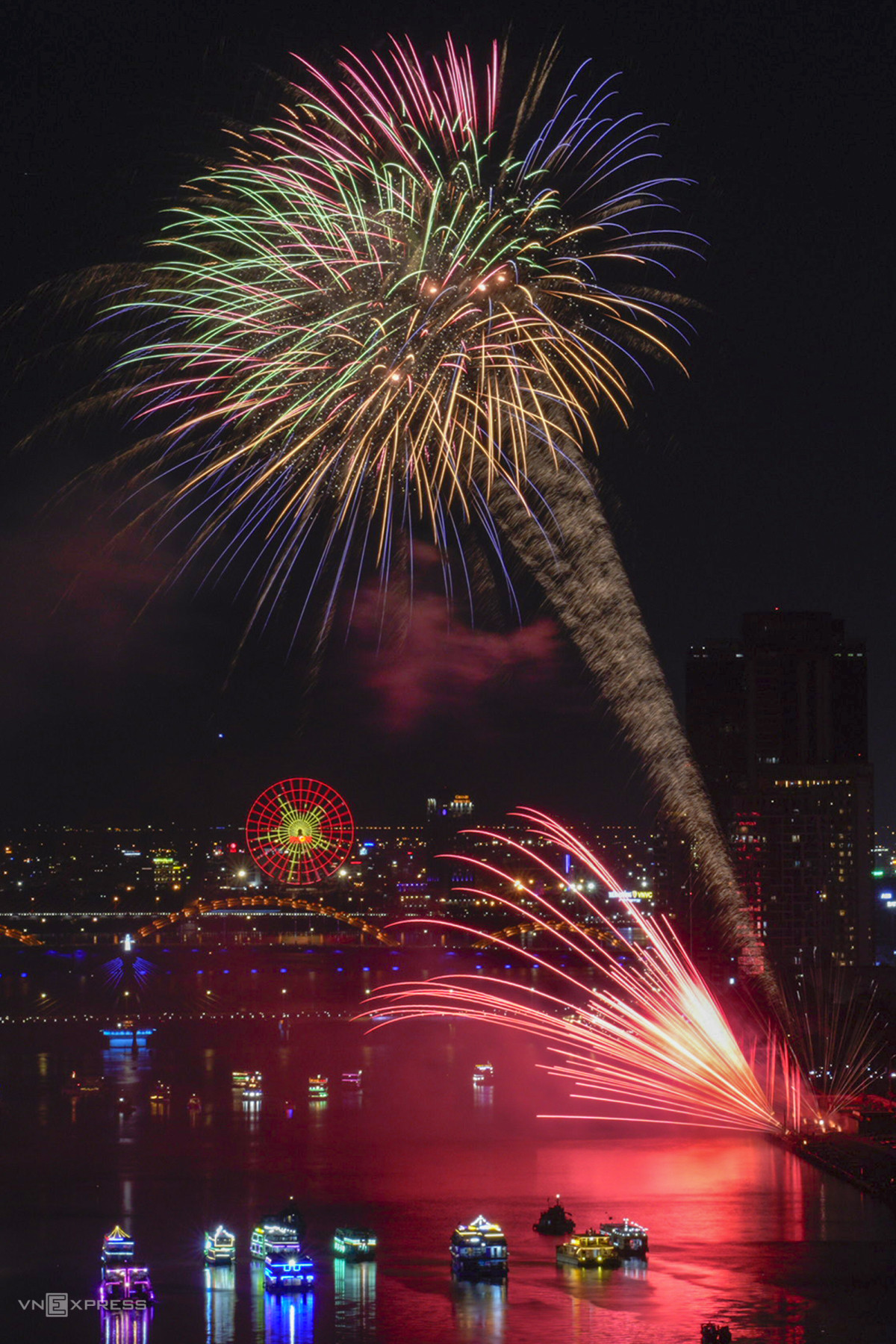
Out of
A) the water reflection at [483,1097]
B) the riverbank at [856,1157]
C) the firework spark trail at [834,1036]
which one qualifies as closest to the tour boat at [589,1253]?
the riverbank at [856,1157]

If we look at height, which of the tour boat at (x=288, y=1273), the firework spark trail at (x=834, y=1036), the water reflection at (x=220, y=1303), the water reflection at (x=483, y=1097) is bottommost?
the water reflection at (x=220, y=1303)

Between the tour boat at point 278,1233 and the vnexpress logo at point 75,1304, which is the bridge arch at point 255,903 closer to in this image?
the tour boat at point 278,1233

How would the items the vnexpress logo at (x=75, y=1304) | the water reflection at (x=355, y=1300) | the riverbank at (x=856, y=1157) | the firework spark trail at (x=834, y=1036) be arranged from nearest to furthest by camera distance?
the water reflection at (x=355, y=1300), the vnexpress logo at (x=75, y=1304), the riverbank at (x=856, y=1157), the firework spark trail at (x=834, y=1036)

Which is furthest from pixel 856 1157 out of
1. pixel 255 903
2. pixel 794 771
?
pixel 255 903

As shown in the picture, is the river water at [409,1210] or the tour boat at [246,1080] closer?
the river water at [409,1210]

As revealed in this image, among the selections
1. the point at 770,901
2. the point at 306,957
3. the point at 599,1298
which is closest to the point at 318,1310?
the point at 599,1298

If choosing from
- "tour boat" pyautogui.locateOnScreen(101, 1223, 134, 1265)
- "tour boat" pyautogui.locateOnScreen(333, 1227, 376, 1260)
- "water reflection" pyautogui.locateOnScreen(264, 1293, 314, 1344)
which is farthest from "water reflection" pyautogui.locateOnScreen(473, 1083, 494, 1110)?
"water reflection" pyautogui.locateOnScreen(264, 1293, 314, 1344)

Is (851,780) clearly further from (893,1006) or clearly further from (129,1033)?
(129,1033)
